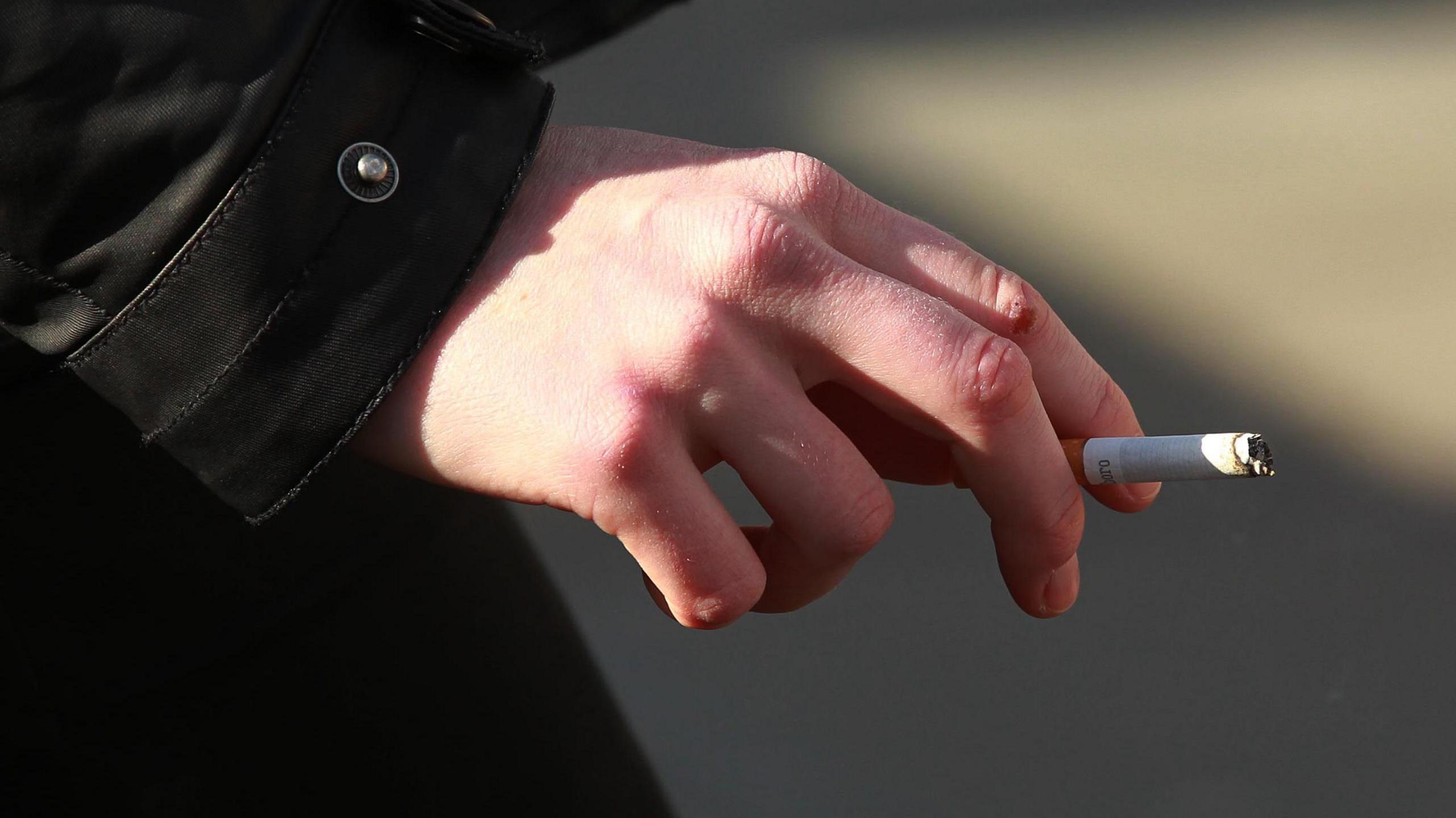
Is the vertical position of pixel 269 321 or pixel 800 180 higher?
pixel 800 180

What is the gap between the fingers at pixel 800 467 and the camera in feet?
1.39

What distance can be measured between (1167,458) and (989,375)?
12 centimetres

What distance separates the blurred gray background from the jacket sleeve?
65 centimetres

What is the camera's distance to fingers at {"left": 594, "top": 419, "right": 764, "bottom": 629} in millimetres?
411

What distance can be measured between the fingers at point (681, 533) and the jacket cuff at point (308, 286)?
96 millimetres

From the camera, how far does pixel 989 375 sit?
1.39 feet

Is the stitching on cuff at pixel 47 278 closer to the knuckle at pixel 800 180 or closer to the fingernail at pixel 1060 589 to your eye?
the knuckle at pixel 800 180

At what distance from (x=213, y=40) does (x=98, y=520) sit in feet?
0.76

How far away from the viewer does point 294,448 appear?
1.41 ft

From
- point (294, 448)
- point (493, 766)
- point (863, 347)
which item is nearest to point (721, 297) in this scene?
point (863, 347)

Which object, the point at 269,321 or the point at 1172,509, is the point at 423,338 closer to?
the point at 269,321

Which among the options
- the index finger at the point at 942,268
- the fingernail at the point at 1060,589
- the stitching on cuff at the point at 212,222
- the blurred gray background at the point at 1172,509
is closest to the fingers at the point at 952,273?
the index finger at the point at 942,268

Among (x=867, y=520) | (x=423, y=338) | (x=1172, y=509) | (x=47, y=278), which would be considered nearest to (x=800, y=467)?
(x=867, y=520)

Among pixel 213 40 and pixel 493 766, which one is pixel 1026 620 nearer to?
pixel 493 766
